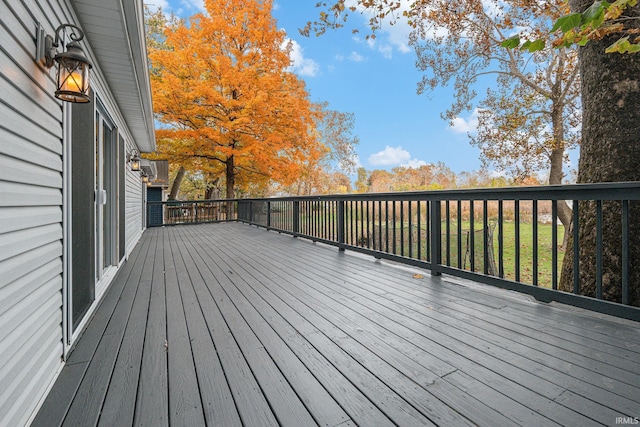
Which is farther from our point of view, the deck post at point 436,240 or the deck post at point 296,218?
the deck post at point 296,218

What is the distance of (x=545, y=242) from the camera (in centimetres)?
1205

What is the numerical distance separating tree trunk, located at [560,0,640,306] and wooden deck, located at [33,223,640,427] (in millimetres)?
660

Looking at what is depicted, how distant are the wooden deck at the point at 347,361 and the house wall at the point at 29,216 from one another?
0.18 m

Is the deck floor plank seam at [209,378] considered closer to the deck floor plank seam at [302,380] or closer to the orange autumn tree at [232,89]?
the deck floor plank seam at [302,380]

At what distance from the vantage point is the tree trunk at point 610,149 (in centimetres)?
252

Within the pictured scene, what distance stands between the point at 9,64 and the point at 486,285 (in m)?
3.43

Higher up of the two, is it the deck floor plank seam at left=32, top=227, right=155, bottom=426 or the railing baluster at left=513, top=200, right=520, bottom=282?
the railing baluster at left=513, top=200, right=520, bottom=282

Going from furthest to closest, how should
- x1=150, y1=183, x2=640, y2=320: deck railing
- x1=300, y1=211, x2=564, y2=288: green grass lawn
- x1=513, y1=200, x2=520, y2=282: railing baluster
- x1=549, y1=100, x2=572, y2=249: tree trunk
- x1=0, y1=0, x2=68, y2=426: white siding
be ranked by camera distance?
x1=549, y1=100, x2=572, y2=249: tree trunk
x1=300, y1=211, x2=564, y2=288: green grass lawn
x1=513, y1=200, x2=520, y2=282: railing baluster
x1=150, y1=183, x2=640, y2=320: deck railing
x1=0, y1=0, x2=68, y2=426: white siding

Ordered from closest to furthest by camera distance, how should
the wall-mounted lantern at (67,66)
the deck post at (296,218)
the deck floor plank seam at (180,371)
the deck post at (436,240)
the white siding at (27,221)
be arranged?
the white siding at (27,221) < the deck floor plank seam at (180,371) < the wall-mounted lantern at (67,66) < the deck post at (436,240) < the deck post at (296,218)

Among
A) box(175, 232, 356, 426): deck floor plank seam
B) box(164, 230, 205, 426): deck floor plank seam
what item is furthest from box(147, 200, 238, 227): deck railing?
box(175, 232, 356, 426): deck floor plank seam

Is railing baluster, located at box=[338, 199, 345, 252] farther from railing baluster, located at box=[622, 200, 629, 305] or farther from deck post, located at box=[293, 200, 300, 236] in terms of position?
railing baluster, located at box=[622, 200, 629, 305]

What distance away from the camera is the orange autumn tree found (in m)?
9.59

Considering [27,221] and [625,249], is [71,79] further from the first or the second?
[625,249]

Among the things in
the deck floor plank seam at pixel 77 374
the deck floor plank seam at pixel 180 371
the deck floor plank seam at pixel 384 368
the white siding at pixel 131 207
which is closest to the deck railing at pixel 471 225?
the deck floor plank seam at pixel 384 368
